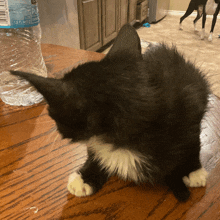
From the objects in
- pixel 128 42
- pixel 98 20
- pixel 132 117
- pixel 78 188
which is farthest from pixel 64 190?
pixel 98 20

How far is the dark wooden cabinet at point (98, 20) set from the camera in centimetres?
184

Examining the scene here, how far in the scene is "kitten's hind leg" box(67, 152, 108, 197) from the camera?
0.36 metres

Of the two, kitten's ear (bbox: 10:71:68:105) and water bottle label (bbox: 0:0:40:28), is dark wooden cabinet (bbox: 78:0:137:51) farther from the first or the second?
kitten's ear (bbox: 10:71:68:105)

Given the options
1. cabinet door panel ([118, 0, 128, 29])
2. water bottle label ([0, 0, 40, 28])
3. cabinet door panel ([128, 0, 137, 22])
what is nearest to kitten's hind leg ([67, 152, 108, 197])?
water bottle label ([0, 0, 40, 28])

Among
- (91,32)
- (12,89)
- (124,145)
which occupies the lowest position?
(91,32)

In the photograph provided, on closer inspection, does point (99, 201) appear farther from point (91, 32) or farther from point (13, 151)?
point (91, 32)

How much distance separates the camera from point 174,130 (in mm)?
331

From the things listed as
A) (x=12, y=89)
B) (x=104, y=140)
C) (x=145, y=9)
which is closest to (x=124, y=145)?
(x=104, y=140)

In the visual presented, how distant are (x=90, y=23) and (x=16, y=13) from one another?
149 cm

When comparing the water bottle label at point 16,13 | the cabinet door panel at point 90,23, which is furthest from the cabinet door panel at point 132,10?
the water bottle label at point 16,13

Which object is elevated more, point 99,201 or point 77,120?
point 77,120

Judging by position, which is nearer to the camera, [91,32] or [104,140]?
[104,140]

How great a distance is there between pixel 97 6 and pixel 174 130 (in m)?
1.91

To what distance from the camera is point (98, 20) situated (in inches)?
81.1
